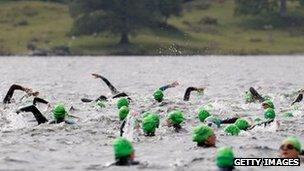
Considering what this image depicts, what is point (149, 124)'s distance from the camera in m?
25.6

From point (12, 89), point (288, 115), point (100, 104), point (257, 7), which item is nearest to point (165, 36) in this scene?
point (257, 7)

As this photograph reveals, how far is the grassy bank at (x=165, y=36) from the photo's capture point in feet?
404

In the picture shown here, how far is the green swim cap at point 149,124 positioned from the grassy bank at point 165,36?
314 ft

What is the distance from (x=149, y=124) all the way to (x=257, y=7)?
376 feet

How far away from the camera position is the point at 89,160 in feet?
71.5

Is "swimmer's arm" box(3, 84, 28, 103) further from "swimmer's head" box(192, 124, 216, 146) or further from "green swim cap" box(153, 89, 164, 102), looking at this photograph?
"swimmer's head" box(192, 124, 216, 146)

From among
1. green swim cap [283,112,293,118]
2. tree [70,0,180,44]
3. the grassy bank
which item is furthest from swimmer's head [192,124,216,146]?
tree [70,0,180,44]

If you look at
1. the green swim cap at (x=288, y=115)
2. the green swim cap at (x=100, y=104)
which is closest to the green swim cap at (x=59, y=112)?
the green swim cap at (x=100, y=104)

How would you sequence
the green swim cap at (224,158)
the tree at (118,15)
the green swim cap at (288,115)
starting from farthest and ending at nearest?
the tree at (118,15) → the green swim cap at (288,115) → the green swim cap at (224,158)

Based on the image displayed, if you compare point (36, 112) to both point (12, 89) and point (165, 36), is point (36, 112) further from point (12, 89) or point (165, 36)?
point (165, 36)

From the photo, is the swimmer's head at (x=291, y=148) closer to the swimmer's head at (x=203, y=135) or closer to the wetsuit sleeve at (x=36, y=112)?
the swimmer's head at (x=203, y=135)

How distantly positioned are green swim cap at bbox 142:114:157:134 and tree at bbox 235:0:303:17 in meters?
112

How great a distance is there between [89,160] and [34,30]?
353ft

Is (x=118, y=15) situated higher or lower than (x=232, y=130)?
higher
